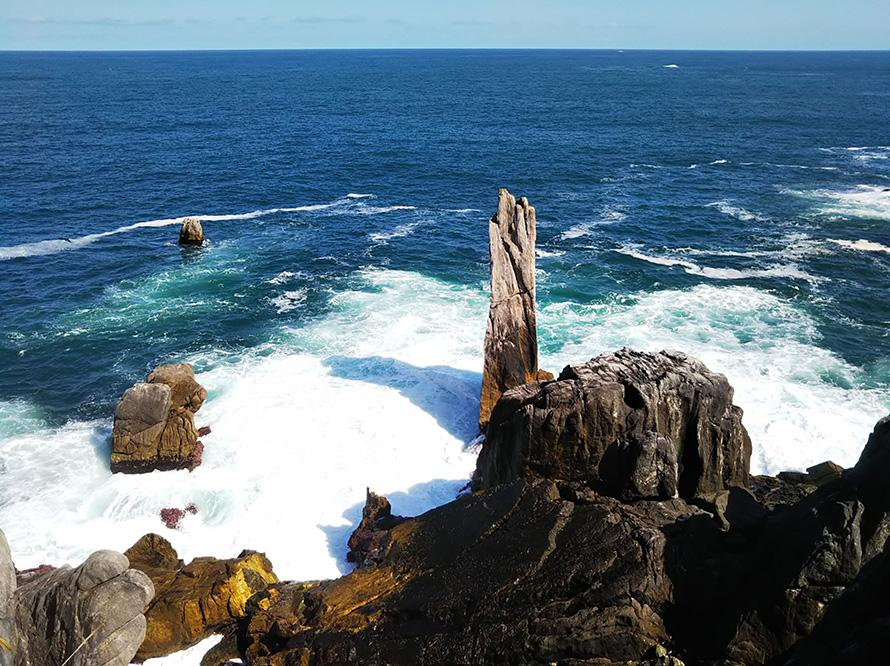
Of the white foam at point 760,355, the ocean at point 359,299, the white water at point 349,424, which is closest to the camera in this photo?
the white water at point 349,424

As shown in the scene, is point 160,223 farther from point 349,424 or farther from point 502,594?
point 502,594

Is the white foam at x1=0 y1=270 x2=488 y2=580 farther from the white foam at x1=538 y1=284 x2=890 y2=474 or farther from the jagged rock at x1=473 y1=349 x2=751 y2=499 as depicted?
the jagged rock at x1=473 y1=349 x2=751 y2=499

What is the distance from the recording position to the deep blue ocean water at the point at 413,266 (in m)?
38.7

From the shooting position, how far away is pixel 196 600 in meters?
23.1

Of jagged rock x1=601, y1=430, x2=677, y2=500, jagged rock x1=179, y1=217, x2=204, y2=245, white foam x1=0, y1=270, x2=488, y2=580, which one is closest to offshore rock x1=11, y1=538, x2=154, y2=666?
white foam x1=0, y1=270, x2=488, y2=580

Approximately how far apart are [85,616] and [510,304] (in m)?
22.2

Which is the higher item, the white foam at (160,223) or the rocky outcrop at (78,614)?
the white foam at (160,223)

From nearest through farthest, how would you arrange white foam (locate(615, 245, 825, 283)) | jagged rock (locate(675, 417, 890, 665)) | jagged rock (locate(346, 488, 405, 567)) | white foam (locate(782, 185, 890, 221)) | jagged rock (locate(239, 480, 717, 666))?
jagged rock (locate(675, 417, 890, 665)) < jagged rock (locate(239, 480, 717, 666)) < jagged rock (locate(346, 488, 405, 567)) < white foam (locate(615, 245, 825, 283)) < white foam (locate(782, 185, 890, 221))

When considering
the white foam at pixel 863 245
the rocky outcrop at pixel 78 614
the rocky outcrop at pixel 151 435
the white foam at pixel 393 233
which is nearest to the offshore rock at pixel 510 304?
the rocky outcrop at pixel 151 435

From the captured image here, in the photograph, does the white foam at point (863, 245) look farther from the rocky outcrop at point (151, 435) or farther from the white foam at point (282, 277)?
the rocky outcrop at point (151, 435)

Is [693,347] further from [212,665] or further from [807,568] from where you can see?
[212,665]

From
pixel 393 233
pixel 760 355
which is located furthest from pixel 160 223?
pixel 760 355

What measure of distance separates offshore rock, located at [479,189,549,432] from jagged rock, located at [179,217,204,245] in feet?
128

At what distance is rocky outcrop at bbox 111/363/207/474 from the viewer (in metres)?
32.7
